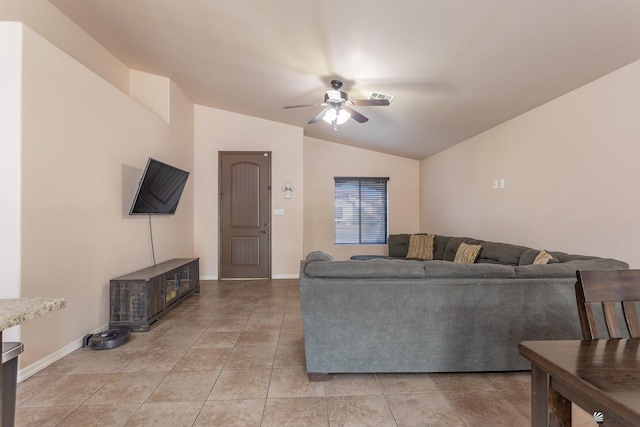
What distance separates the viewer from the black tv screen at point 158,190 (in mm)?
3436

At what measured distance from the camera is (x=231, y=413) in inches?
71.4

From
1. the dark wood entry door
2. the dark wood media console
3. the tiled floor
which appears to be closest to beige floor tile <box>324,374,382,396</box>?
the tiled floor

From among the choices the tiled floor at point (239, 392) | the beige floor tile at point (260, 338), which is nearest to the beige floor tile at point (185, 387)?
the tiled floor at point (239, 392)

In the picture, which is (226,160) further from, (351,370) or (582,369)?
(582,369)

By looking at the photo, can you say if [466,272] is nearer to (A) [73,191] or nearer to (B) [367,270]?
(B) [367,270]

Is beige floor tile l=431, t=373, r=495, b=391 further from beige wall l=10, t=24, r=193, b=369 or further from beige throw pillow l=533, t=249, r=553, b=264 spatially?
beige wall l=10, t=24, r=193, b=369

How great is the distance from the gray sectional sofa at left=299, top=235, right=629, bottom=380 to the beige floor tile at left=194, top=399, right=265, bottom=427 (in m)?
0.46

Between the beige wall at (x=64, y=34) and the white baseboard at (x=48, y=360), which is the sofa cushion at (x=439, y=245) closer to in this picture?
the white baseboard at (x=48, y=360)

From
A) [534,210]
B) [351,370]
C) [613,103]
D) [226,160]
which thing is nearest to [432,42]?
[613,103]

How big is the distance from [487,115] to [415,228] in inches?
129

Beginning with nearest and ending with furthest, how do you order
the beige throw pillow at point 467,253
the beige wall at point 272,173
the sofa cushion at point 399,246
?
1. the beige throw pillow at point 467,253
2. the beige wall at point 272,173
3. the sofa cushion at point 399,246

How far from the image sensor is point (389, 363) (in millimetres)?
2160

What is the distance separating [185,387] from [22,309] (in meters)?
1.51

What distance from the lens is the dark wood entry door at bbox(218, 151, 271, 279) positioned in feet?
18.2
